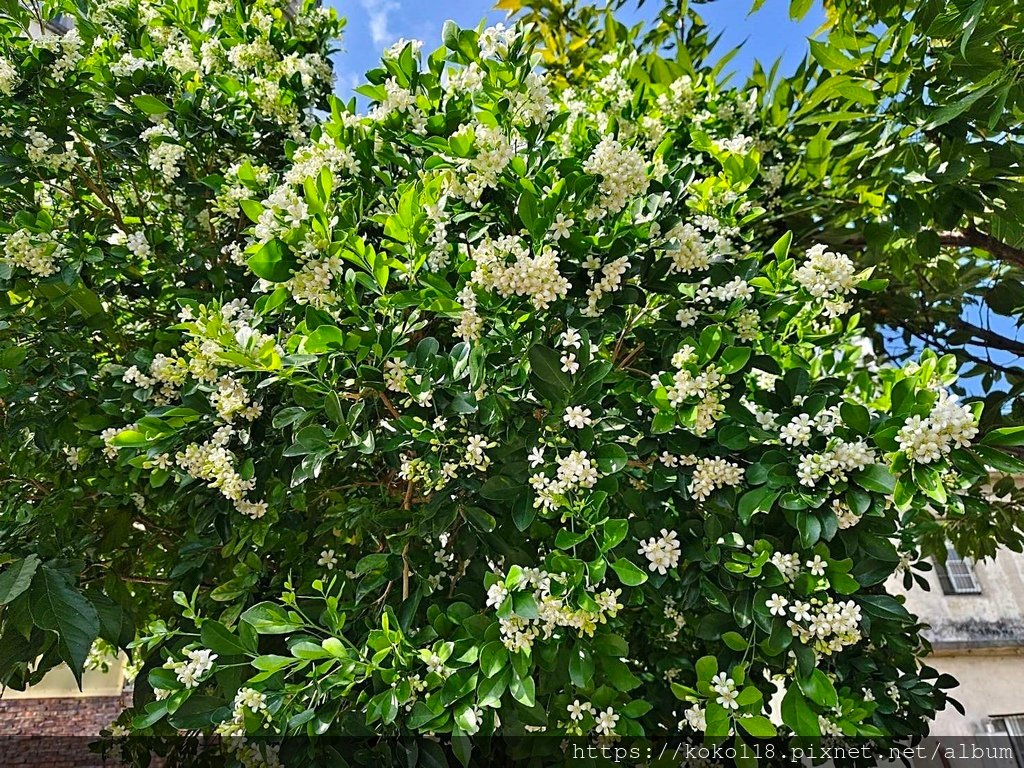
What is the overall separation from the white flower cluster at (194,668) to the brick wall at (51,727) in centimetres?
337

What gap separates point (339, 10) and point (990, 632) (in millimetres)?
9412

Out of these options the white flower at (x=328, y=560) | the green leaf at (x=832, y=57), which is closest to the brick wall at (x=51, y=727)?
the white flower at (x=328, y=560)

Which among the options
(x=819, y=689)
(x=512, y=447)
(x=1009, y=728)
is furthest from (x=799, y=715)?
(x=1009, y=728)

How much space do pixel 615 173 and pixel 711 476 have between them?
653 mm

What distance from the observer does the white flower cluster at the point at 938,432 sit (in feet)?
3.85

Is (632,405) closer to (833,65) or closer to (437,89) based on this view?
(437,89)

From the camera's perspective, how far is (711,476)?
1.39m

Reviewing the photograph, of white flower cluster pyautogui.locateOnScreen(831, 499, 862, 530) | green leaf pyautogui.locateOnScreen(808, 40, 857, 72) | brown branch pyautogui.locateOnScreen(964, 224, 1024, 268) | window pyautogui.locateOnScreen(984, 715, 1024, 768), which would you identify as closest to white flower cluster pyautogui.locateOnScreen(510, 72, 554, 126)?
green leaf pyautogui.locateOnScreen(808, 40, 857, 72)

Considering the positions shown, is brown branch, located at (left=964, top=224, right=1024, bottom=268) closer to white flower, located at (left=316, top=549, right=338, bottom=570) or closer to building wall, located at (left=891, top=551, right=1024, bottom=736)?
white flower, located at (left=316, top=549, right=338, bottom=570)

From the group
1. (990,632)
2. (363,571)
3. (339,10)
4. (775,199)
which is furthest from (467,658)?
(990,632)

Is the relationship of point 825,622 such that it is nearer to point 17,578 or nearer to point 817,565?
point 817,565

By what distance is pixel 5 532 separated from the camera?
1.72 meters

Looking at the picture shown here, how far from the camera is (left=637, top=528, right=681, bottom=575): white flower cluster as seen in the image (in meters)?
1.39

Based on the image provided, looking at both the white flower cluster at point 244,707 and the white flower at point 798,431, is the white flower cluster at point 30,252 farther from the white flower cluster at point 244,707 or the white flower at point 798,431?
the white flower at point 798,431
